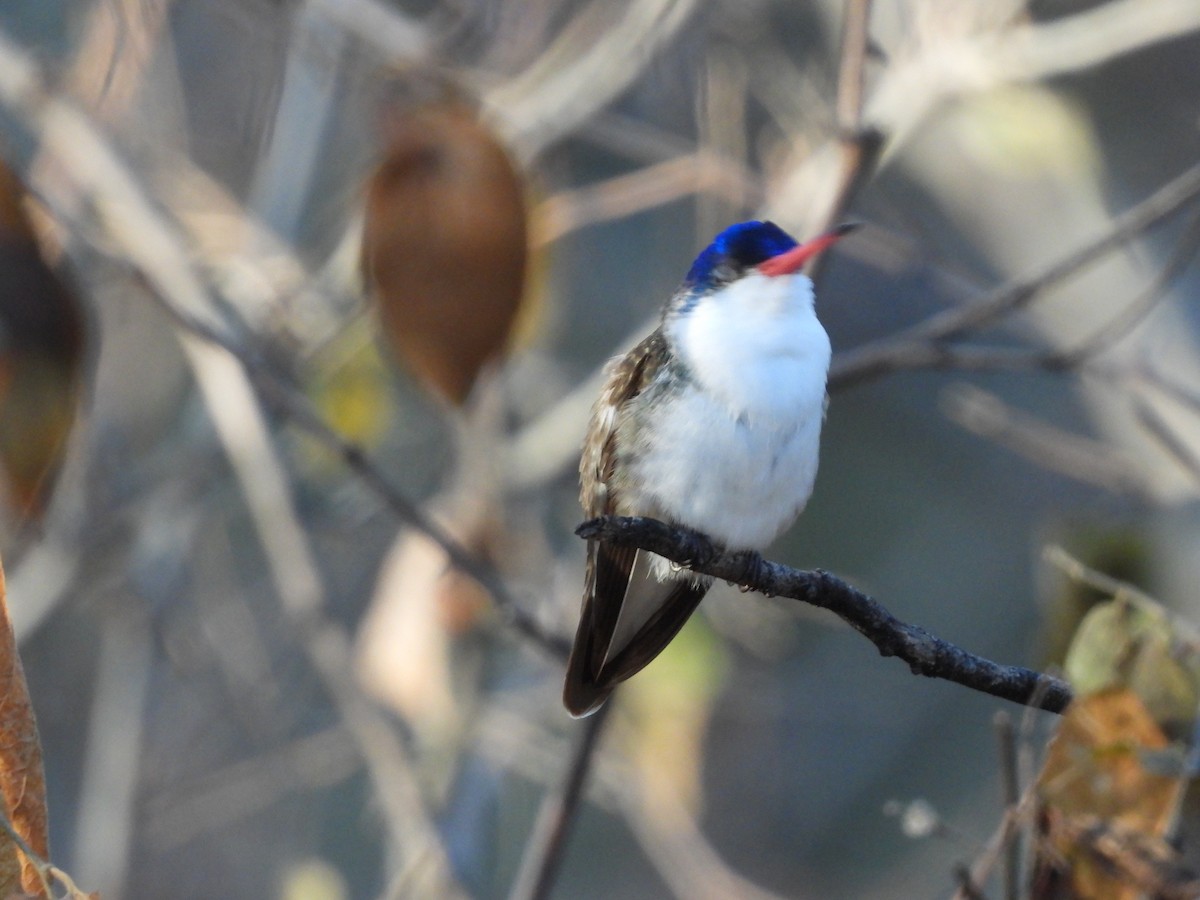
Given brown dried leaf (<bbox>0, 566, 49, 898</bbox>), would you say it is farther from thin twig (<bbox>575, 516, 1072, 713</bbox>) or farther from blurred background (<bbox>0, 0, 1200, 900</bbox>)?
blurred background (<bbox>0, 0, 1200, 900</bbox>)

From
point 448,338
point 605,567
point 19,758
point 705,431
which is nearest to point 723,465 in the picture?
point 705,431

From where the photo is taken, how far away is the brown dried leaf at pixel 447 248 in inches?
133

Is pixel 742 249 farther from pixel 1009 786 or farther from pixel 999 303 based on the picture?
pixel 1009 786

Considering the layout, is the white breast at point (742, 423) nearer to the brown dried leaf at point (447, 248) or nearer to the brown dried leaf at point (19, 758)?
the brown dried leaf at point (447, 248)

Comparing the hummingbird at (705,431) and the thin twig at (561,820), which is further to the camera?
the thin twig at (561,820)

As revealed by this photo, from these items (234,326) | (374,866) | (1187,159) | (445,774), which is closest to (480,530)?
(445,774)

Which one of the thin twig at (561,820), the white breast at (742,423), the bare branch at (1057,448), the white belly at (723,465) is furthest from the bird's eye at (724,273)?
the bare branch at (1057,448)

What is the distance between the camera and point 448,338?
11.1ft

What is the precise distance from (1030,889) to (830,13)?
14.2 feet

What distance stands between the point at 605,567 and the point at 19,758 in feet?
5.05

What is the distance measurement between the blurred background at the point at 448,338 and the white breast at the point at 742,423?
631 mm

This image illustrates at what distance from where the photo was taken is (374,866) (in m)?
9.59

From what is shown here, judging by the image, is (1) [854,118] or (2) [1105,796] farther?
(1) [854,118]

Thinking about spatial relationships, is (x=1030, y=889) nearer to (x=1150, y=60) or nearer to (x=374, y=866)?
(x=1150, y=60)
